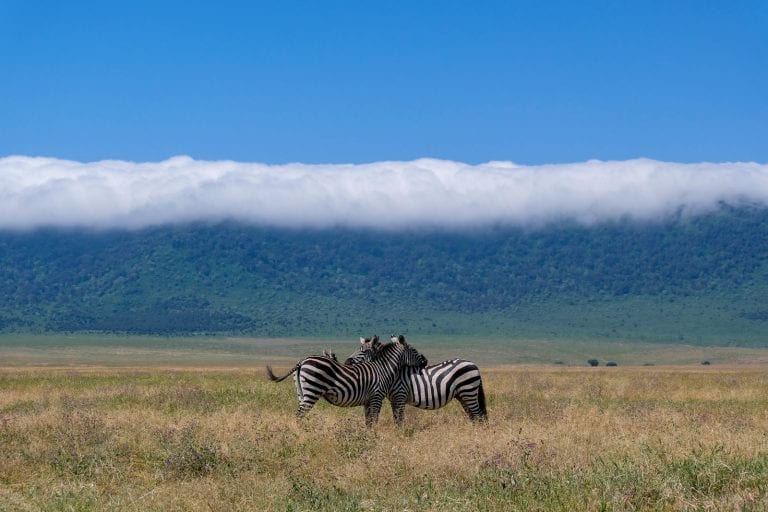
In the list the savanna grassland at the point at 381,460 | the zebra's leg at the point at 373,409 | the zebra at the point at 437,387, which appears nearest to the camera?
the savanna grassland at the point at 381,460

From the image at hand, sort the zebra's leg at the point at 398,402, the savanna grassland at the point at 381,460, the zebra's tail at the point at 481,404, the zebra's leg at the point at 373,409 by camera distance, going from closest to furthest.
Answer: the savanna grassland at the point at 381,460, the zebra's leg at the point at 373,409, the zebra's leg at the point at 398,402, the zebra's tail at the point at 481,404

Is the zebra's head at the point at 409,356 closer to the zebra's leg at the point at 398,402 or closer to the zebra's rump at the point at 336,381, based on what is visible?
the zebra's leg at the point at 398,402

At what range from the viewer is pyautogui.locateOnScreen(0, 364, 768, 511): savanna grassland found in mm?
11305

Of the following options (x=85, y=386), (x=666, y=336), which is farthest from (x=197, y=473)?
(x=666, y=336)

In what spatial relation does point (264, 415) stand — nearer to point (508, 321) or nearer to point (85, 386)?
point (85, 386)

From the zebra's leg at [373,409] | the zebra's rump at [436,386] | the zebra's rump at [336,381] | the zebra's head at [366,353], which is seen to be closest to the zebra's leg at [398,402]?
the zebra's rump at [436,386]

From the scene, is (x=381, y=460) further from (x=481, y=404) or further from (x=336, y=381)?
(x=481, y=404)

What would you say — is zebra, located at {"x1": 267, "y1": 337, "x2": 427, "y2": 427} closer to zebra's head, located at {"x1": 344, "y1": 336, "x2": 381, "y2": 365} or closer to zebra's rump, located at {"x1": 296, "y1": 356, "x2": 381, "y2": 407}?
zebra's rump, located at {"x1": 296, "y1": 356, "x2": 381, "y2": 407}

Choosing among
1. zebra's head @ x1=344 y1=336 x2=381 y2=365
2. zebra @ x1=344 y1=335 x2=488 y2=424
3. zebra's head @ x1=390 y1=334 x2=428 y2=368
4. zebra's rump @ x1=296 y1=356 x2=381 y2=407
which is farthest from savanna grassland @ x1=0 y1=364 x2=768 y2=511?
zebra's head @ x1=344 y1=336 x2=381 y2=365

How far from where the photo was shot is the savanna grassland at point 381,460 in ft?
37.1

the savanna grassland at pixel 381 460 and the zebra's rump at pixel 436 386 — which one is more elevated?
the zebra's rump at pixel 436 386

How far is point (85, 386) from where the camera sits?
Result: 3325 cm

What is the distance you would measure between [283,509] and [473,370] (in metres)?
9.56

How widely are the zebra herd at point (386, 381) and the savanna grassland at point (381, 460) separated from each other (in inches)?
15.9
